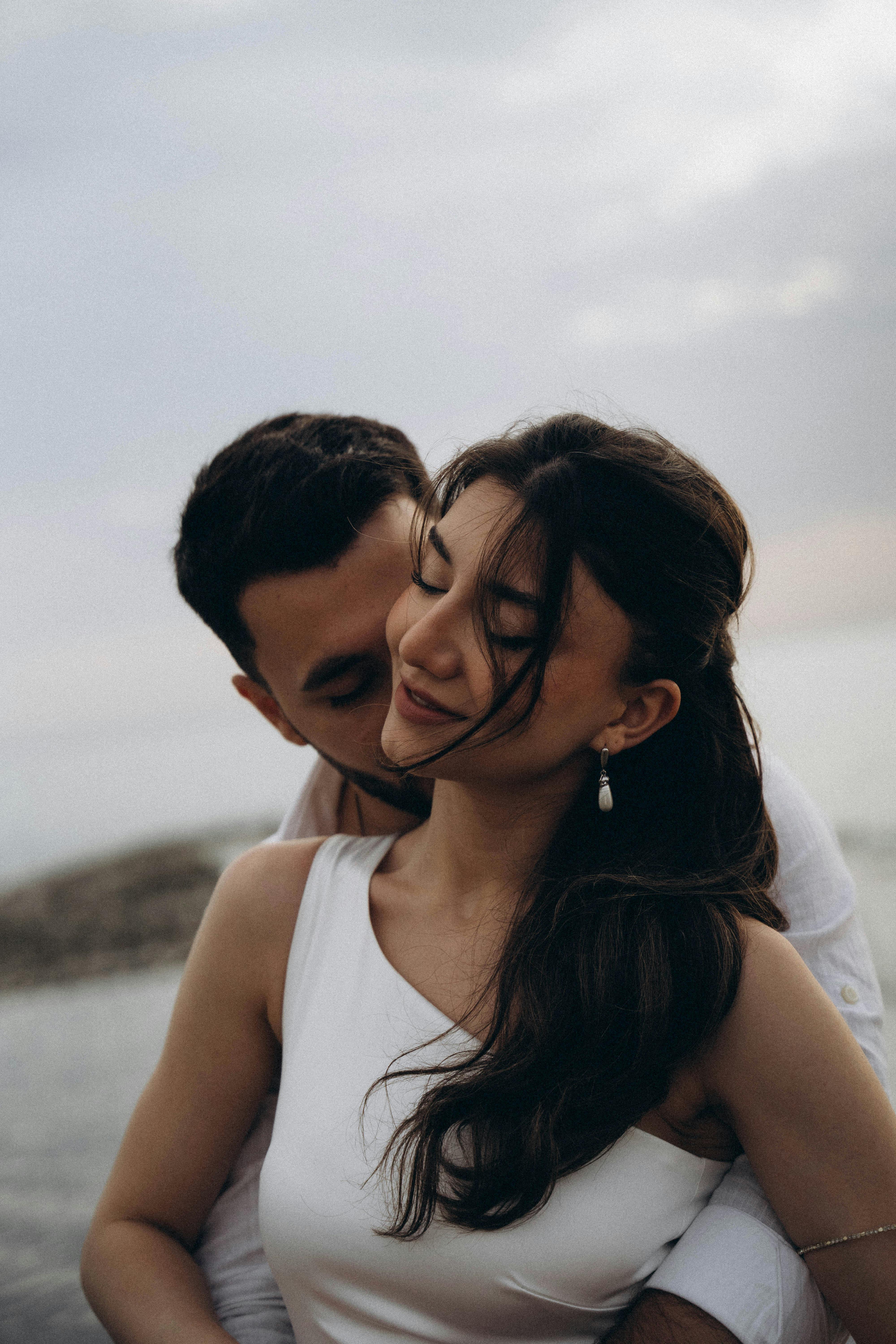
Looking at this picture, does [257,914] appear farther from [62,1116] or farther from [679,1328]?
[62,1116]

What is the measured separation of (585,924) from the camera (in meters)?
1.54

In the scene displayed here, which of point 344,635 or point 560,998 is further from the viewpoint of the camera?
point 344,635

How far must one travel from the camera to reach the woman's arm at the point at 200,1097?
1.75 m

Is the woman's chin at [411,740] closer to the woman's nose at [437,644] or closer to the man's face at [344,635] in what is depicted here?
the woman's nose at [437,644]

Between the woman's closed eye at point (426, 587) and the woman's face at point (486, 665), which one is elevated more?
the woman's closed eye at point (426, 587)

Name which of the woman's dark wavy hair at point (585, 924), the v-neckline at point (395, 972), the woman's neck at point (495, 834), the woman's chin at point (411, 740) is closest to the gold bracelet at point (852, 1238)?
the woman's dark wavy hair at point (585, 924)

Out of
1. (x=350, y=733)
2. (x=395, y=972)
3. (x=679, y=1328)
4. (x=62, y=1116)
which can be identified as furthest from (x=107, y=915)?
(x=679, y=1328)

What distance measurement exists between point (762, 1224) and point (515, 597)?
3.14 ft

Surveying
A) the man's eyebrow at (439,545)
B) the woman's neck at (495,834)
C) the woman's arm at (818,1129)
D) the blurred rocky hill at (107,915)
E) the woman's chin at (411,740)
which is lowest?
the blurred rocky hill at (107,915)

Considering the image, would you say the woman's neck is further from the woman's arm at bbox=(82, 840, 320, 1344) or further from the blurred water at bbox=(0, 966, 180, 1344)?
the blurred water at bbox=(0, 966, 180, 1344)

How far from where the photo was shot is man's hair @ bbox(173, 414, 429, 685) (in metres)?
2.18

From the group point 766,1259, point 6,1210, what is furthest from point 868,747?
point 766,1259

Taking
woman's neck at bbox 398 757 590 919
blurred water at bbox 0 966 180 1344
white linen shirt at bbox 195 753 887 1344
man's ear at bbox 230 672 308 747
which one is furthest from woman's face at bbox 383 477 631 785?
blurred water at bbox 0 966 180 1344

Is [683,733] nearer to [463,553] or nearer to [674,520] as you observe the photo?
[674,520]
